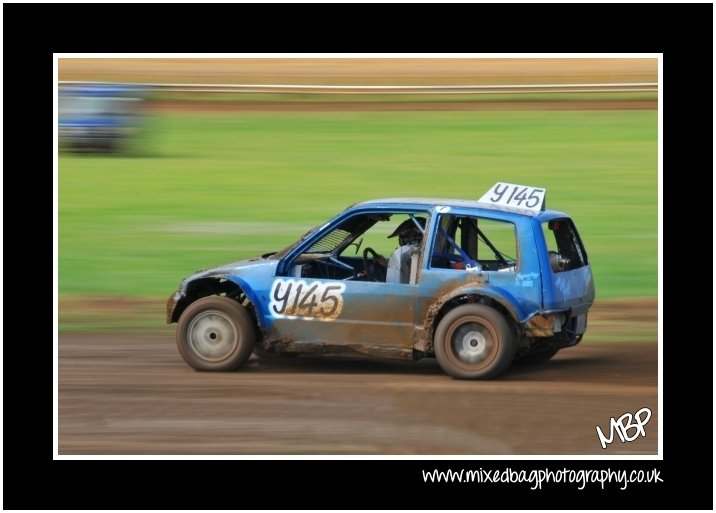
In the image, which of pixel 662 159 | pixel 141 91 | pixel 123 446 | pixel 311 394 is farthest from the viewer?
pixel 141 91

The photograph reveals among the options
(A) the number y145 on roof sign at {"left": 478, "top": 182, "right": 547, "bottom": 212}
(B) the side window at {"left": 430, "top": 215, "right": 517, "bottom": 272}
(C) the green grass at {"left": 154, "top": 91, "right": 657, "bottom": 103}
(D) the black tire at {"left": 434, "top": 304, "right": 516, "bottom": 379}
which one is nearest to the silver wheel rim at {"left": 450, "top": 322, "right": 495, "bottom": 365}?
(D) the black tire at {"left": 434, "top": 304, "right": 516, "bottom": 379}

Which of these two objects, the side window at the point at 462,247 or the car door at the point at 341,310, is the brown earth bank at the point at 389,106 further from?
the car door at the point at 341,310

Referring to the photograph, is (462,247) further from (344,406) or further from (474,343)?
(344,406)

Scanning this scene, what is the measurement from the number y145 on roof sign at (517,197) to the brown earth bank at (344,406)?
1569 mm

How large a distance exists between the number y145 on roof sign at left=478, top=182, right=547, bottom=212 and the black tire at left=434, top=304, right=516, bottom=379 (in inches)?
44.2

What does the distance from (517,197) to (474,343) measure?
1483mm

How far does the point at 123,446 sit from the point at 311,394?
182cm

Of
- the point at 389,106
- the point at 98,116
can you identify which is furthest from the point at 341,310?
the point at 389,106

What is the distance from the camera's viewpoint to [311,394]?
9859 millimetres

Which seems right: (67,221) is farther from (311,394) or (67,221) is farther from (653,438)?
(653,438)

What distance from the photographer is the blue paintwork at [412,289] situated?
9.95 m

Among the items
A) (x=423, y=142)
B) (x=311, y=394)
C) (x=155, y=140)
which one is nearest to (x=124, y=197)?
(x=155, y=140)

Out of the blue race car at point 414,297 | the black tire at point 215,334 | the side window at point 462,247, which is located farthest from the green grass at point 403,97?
the black tire at point 215,334

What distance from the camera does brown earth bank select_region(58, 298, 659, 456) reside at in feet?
28.8
